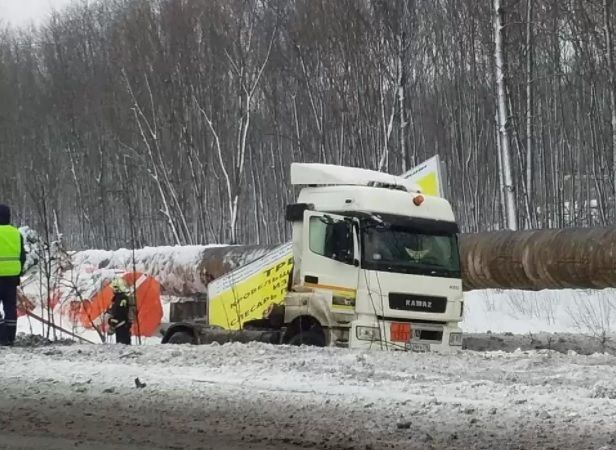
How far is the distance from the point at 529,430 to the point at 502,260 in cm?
1271

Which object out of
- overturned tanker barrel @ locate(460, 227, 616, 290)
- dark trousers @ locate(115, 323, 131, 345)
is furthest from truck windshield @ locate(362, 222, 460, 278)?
overturned tanker barrel @ locate(460, 227, 616, 290)

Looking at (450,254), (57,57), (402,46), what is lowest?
(450,254)

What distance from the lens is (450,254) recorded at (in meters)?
13.7

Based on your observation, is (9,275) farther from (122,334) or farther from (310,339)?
(310,339)

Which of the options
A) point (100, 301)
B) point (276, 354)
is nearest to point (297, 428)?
point (276, 354)

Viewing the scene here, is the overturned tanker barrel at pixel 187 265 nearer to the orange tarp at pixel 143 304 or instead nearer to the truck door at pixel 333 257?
the orange tarp at pixel 143 304

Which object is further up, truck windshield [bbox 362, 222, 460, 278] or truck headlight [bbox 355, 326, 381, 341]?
truck windshield [bbox 362, 222, 460, 278]

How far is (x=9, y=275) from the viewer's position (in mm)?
13086

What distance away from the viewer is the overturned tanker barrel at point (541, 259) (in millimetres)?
17359

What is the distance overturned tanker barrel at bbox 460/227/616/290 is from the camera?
57.0 ft

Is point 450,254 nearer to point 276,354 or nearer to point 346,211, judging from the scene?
point 346,211

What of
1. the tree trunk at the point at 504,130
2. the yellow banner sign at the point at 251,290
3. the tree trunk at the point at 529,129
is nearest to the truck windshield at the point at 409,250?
the yellow banner sign at the point at 251,290

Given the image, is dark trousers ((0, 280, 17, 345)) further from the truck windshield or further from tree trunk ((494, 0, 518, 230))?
tree trunk ((494, 0, 518, 230))

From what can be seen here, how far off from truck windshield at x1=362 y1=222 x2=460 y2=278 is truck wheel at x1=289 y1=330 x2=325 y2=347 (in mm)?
1239
